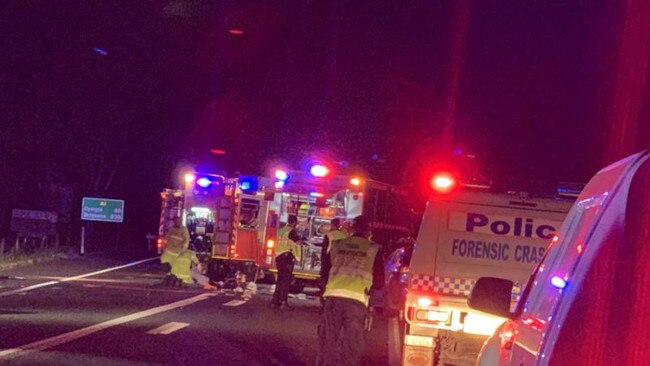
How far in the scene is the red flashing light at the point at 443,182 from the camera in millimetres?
9812

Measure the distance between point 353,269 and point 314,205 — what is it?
12.0m

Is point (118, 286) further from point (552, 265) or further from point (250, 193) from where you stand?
point (552, 265)

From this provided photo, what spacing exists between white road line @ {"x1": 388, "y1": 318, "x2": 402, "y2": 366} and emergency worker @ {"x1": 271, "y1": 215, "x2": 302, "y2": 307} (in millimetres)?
2025

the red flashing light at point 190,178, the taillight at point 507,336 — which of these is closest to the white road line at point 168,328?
the red flashing light at point 190,178

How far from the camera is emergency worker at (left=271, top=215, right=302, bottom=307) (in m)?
19.1

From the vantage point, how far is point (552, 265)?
4.01 metres

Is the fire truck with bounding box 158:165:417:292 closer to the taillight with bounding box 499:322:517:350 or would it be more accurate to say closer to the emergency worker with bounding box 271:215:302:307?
the emergency worker with bounding box 271:215:302:307

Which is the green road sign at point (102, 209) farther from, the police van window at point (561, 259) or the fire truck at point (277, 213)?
the police van window at point (561, 259)

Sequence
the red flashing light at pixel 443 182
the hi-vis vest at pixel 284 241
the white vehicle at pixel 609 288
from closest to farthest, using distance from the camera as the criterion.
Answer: the white vehicle at pixel 609 288
the red flashing light at pixel 443 182
the hi-vis vest at pixel 284 241

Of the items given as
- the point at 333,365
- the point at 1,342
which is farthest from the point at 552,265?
the point at 1,342

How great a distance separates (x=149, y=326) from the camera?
14773 millimetres

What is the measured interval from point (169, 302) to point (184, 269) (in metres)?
3.81

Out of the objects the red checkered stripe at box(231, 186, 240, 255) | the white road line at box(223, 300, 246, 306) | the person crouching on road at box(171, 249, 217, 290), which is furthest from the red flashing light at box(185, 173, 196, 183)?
the white road line at box(223, 300, 246, 306)

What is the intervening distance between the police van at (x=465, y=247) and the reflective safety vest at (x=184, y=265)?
12.9 m
